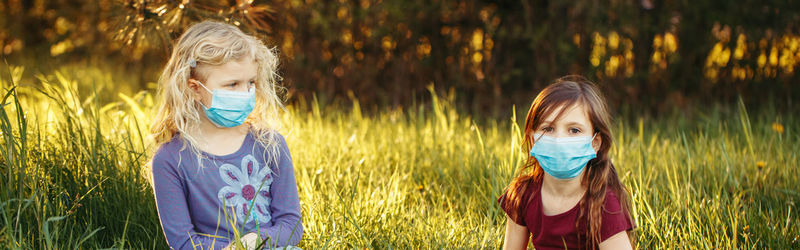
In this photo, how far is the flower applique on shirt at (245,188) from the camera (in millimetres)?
2010

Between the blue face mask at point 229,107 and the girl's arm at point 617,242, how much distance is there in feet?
3.69

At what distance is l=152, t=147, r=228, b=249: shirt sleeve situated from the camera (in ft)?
6.32

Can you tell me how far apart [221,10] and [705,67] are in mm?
3656

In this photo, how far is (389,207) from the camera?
102 inches

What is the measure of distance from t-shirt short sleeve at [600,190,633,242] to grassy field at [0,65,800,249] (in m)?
0.16

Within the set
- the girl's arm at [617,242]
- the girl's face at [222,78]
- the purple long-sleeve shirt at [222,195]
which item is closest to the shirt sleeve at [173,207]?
the purple long-sleeve shirt at [222,195]

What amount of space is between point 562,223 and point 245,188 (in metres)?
0.97

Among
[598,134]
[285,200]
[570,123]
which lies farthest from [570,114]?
[285,200]

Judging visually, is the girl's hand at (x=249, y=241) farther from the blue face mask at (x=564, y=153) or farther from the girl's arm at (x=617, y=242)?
the girl's arm at (x=617, y=242)

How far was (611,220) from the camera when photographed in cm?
190

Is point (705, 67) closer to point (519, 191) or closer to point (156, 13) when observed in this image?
point (519, 191)

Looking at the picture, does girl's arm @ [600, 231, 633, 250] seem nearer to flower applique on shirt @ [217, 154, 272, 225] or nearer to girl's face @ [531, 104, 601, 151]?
girl's face @ [531, 104, 601, 151]

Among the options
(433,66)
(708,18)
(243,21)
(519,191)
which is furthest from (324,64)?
(519,191)

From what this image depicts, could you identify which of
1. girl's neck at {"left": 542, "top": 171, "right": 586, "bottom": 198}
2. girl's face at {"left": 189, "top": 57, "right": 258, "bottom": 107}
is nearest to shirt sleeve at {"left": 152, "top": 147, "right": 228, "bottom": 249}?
girl's face at {"left": 189, "top": 57, "right": 258, "bottom": 107}
